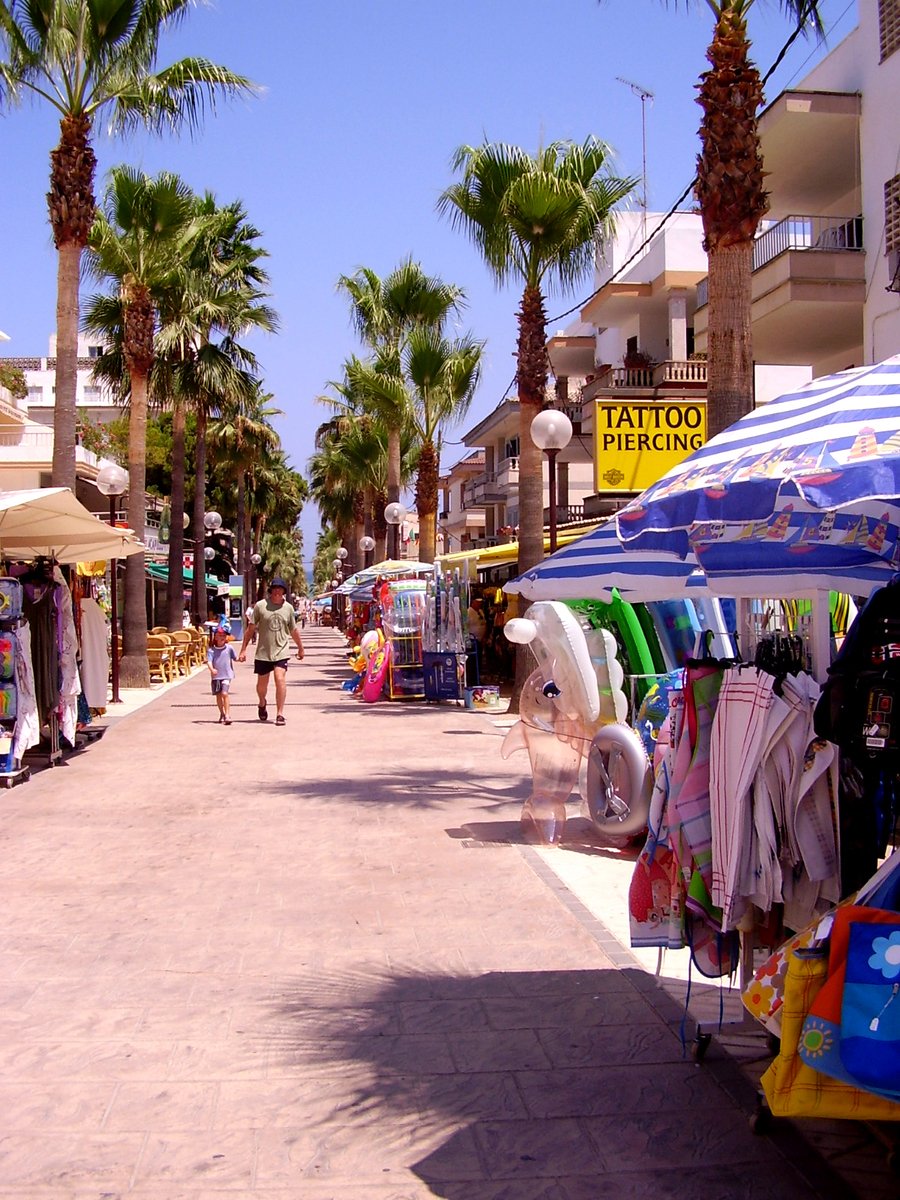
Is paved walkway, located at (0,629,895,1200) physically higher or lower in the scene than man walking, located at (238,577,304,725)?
lower

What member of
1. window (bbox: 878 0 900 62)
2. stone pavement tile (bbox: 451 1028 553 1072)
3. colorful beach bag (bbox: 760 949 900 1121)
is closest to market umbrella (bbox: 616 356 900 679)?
colorful beach bag (bbox: 760 949 900 1121)

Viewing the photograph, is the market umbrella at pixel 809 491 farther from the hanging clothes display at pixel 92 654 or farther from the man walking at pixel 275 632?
the man walking at pixel 275 632

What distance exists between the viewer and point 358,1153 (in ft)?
12.3

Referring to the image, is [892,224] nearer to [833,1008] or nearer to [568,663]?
Answer: [568,663]

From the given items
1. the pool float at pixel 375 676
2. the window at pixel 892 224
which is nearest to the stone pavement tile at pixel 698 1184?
the window at pixel 892 224

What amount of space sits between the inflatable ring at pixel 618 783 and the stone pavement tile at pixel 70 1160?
438 cm

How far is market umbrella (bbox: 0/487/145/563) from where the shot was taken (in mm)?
10617

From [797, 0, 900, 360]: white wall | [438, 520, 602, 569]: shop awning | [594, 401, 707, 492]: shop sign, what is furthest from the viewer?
[438, 520, 602, 569]: shop awning

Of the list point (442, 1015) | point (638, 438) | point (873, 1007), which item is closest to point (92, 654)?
point (638, 438)

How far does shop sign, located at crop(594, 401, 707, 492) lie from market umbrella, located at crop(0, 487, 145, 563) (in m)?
5.41

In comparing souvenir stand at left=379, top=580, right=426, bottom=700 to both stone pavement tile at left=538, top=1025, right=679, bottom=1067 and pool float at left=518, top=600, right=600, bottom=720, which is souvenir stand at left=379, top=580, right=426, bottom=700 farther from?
stone pavement tile at left=538, top=1025, right=679, bottom=1067

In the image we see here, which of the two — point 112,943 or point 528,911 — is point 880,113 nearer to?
point 528,911

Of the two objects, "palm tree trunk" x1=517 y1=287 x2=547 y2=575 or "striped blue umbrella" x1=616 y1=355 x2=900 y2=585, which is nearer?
"striped blue umbrella" x1=616 y1=355 x2=900 y2=585

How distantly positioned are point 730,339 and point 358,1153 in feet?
23.9
